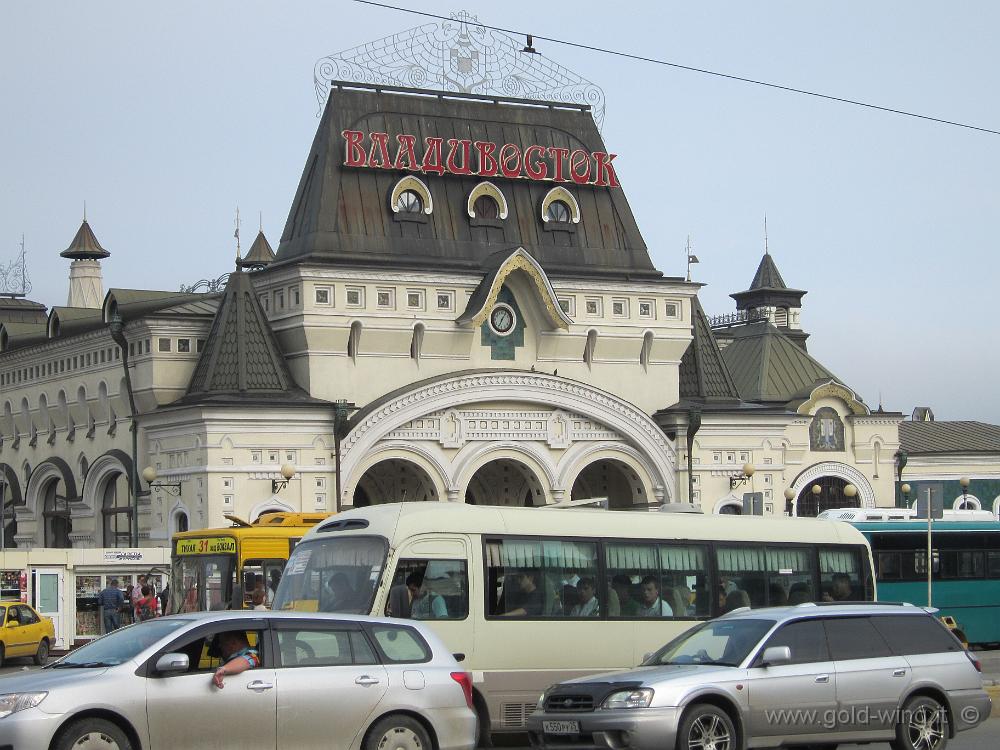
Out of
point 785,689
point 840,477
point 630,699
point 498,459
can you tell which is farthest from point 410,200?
point 630,699

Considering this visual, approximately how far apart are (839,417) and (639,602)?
40674mm

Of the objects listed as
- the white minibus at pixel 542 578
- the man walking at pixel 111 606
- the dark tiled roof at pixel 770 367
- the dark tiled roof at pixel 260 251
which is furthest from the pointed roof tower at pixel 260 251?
the white minibus at pixel 542 578

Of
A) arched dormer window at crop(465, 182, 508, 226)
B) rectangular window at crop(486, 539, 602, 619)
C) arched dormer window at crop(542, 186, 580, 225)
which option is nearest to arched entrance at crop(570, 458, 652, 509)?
arched dormer window at crop(542, 186, 580, 225)

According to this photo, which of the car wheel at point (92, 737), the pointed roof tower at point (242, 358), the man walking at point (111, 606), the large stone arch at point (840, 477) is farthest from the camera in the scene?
the large stone arch at point (840, 477)

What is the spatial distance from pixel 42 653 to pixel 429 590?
1992cm

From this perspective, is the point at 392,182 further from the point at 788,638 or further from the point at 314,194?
the point at 788,638

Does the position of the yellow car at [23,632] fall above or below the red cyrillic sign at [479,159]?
below

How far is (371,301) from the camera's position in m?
50.9

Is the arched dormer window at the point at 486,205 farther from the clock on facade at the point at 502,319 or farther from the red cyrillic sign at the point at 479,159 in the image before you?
the clock on facade at the point at 502,319

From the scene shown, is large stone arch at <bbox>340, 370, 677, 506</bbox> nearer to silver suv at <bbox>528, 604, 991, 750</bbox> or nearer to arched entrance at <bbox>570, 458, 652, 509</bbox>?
arched entrance at <bbox>570, 458, 652, 509</bbox>

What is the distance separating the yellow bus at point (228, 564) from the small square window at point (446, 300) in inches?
752

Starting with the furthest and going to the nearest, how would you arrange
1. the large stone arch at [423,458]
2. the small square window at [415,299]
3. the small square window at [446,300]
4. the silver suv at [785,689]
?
1. the small square window at [446,300]
2. the small square window at [415,299]
3. the large stone arch at [423,458]
4. the silver suv at [785,689]

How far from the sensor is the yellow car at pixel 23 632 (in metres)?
37.2

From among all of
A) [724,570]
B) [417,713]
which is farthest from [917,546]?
[417,713]
